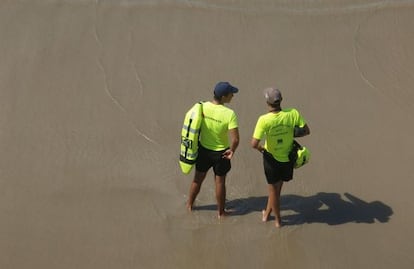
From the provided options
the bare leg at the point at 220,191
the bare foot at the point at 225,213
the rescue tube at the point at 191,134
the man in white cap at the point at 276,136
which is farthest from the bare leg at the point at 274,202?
the rescue tube at the point at 191,134

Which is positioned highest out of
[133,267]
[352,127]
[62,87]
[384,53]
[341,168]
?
[384,53]

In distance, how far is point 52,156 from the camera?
7508mm

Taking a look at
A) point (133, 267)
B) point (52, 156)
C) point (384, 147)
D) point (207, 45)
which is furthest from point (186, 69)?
point (133, 267)

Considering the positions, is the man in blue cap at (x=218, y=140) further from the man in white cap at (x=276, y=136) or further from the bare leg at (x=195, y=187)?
the man in white cap at (x=276, y=136)

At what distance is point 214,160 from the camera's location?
6.44 metres

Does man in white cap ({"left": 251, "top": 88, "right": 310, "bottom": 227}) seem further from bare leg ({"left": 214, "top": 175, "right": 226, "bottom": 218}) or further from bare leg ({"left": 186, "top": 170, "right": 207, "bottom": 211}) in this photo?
bare leg ({"left": 186, "top": 170, "right": 207, "bottom": 211})

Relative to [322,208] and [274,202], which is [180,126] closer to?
[274,202]

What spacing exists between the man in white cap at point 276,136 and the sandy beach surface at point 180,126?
1.95 feet

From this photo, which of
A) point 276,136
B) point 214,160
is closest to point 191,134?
point 214,160

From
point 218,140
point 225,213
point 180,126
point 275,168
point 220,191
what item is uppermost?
point 180,126

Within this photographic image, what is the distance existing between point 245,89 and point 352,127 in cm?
159

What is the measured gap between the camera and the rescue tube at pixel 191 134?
620 centimetres

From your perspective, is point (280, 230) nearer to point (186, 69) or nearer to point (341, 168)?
point (341, 168)

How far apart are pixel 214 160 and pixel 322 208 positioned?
1.43 metres
